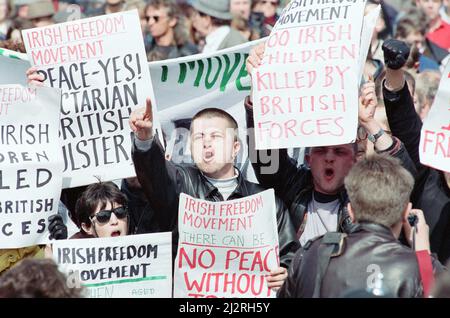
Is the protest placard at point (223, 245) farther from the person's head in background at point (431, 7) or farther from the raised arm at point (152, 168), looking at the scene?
the person's head in background at point (431, 7)

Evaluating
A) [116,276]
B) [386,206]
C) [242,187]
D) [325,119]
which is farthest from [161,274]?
[386,206]

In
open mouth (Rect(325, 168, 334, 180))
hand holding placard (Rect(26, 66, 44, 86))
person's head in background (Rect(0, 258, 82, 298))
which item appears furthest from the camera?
hand holding placard (Rect(26, 66, 44, 86))

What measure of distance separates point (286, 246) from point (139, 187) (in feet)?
3.35

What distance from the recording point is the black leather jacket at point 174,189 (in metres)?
6.05

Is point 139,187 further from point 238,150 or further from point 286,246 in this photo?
point 286,246

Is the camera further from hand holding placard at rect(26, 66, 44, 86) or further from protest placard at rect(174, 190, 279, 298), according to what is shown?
hand holding placard at rect(26, 66, 44, 86)

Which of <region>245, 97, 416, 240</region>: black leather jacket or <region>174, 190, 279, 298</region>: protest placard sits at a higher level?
<region>245, 97, 416, 240</region>: black leather jacket

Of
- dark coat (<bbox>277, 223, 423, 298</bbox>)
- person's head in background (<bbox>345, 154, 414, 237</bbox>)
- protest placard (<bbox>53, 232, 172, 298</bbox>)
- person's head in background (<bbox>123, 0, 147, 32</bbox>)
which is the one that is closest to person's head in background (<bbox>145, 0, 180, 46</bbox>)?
person's head in background (<bbox>123, 0, 147, 32</bbox>)

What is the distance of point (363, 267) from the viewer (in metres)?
4.70

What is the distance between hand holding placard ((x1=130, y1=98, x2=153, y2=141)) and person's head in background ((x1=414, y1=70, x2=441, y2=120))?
1.89m

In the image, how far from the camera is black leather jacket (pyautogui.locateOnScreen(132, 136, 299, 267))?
19.9 ft

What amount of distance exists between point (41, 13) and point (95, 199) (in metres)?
5.89
